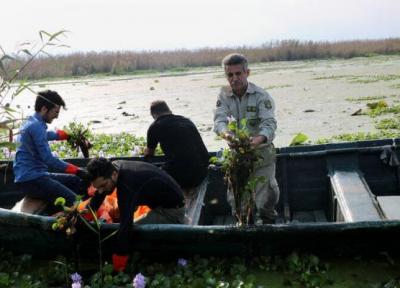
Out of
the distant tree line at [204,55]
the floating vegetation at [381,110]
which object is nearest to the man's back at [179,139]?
the floating vegetation at [381,110]

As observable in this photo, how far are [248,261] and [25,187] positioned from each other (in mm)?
2237

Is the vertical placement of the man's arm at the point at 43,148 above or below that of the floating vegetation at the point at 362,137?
above

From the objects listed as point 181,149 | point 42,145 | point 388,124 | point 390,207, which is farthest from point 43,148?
point 388,124

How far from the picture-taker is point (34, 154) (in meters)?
4.90

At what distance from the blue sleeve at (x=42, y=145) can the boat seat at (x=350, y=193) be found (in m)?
2.43

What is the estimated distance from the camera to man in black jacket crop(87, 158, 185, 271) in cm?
379

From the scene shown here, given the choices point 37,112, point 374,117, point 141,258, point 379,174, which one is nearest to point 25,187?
point 37,112

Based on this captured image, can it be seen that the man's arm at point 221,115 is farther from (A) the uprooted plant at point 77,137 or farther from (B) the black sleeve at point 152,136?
(A) the uprooted plant at point 77,137

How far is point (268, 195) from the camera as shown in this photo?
4672 millimetres

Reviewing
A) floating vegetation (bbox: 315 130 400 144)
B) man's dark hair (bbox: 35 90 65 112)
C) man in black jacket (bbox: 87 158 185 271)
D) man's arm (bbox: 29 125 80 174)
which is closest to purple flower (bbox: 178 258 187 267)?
man in black jacket (bbox: 87 158 185 271)

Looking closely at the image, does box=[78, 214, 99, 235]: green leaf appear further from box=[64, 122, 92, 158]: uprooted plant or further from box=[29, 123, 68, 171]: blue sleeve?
box=[64, 122, 92, 158]: uprooted plant

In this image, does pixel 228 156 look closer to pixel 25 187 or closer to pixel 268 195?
pixel 268 195

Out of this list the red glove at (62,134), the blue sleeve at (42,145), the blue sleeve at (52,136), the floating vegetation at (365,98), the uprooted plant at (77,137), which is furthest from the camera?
the floating vegetation at (365,98)

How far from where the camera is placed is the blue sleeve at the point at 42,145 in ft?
15.5
